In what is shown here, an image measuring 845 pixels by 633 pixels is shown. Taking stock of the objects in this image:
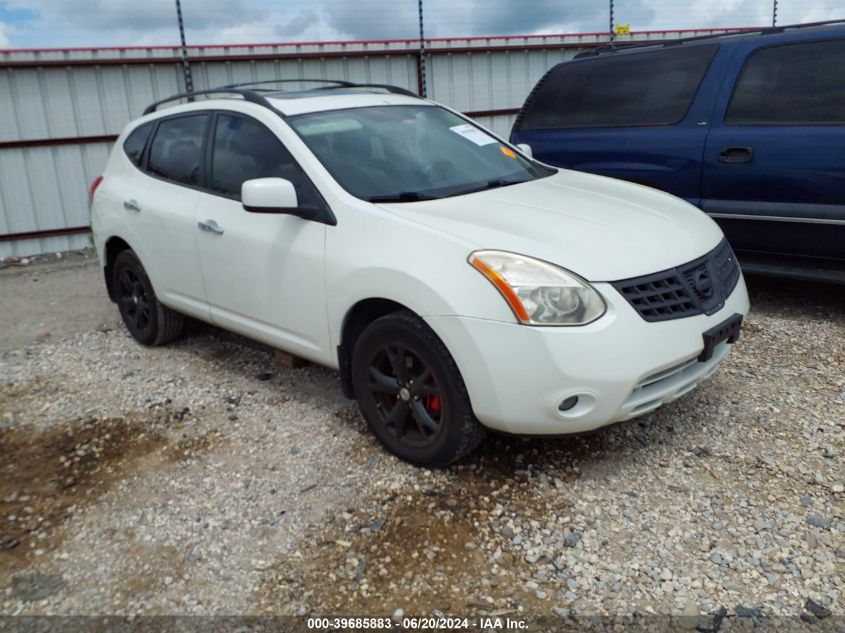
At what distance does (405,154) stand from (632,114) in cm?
239

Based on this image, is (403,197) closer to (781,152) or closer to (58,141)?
(781,152)

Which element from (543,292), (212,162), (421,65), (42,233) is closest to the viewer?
(543,292)

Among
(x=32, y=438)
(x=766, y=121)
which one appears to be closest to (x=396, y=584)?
(x=32, y=438)

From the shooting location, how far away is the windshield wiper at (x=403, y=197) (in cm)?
358

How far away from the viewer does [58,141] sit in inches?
356

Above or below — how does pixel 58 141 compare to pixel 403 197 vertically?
below

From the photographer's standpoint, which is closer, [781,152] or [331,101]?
[331,101]

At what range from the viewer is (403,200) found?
3.60 meters

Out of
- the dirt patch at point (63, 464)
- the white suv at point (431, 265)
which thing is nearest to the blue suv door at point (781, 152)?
the white suv at point (431, 265)

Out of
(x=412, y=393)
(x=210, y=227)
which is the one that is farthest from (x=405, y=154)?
(x=412, y=393)

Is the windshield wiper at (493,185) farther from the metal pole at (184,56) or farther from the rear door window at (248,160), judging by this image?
Answer: the metal pole at (184,56)

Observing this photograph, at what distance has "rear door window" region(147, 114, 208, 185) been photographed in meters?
4.56

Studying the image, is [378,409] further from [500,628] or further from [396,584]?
[500,628]

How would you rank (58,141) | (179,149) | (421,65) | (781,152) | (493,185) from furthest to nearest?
(421,65)
(58,141)
(781,152)
(179,149)
(493,185)
